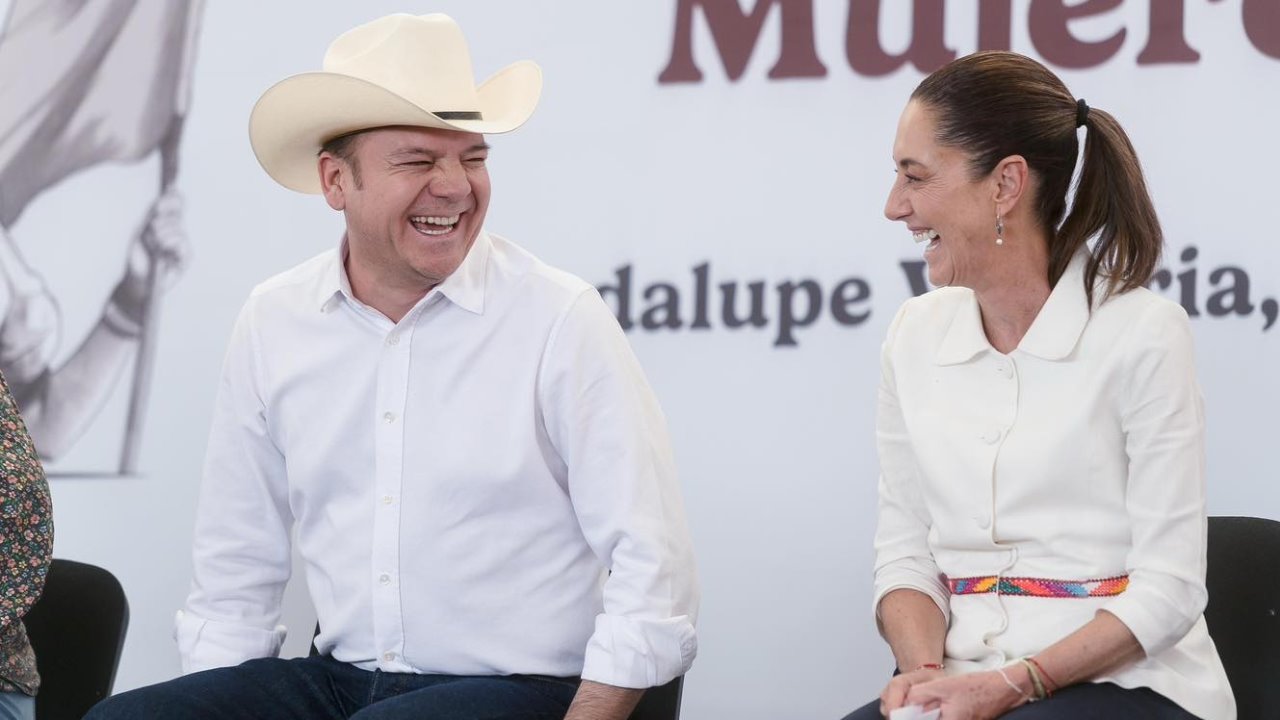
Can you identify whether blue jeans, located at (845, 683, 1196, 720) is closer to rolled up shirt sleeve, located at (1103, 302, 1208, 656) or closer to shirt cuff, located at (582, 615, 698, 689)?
rolled up shirt sleeve, located at (1103, 302, 1208, 656)

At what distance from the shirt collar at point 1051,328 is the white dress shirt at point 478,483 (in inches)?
18.4

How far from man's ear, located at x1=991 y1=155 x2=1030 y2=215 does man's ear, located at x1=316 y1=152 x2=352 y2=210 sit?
1.01m

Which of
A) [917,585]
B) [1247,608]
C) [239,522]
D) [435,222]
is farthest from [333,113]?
[1247,608]

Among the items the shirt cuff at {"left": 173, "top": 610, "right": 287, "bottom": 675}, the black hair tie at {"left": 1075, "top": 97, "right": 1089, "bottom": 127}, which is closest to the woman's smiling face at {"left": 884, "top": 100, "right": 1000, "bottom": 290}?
the black hair tie at {"left": 1075, "top": 97, "right": 1089, "bottom": 127}

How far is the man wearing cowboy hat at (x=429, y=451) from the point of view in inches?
90.4

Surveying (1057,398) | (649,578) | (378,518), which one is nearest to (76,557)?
(378,518)

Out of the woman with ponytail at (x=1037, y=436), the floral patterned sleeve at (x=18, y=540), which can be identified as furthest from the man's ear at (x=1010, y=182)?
the floral patterned sleeve at (x=18, y=540)

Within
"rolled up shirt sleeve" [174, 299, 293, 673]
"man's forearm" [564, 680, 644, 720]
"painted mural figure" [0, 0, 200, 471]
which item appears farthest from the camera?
"painted mural figure" [0, 0, 200, 471]

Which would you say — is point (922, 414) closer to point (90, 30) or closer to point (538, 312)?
point (538, 312)

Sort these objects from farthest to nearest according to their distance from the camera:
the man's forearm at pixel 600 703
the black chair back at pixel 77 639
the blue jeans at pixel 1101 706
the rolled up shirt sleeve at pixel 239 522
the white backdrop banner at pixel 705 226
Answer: the white backdrop banner at pixel 705 226, the black chair back at pixel 77 639, the rolled up shirt sleeve at pixel 239 522, the man's forearm at pixel 600 703, the blue jeans at pixel 1101 706

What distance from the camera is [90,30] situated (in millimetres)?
3580

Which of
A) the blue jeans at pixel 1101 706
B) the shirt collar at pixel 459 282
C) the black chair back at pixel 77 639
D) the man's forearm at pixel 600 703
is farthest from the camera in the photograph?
the black chair back at pixel 77 639

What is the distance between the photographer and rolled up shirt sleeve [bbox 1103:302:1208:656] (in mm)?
2086

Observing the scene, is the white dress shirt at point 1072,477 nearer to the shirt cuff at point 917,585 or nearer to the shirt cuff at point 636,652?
the shirt cuff at point 917,585
